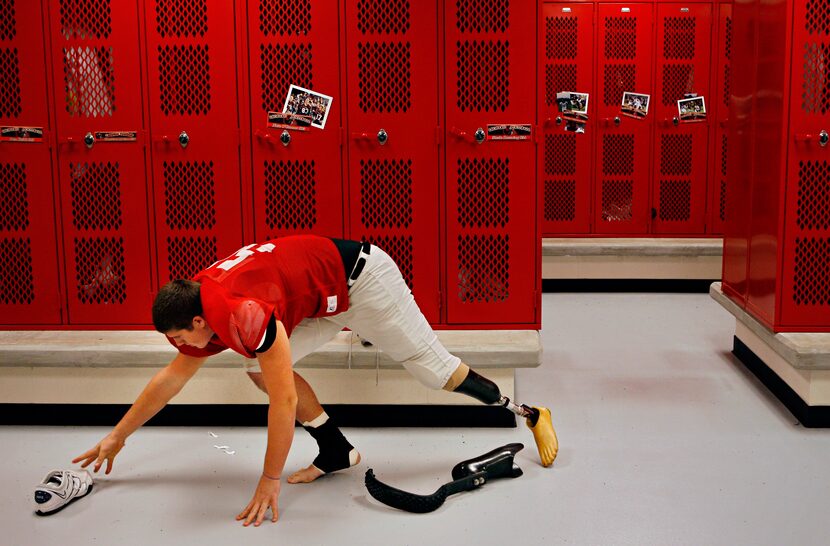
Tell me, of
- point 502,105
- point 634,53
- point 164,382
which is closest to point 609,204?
point 634,53

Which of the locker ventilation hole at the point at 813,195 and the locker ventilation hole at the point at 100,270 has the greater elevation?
the locker ventilation hole at the point at 813,195

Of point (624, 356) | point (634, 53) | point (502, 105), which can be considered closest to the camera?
point (502, 105)

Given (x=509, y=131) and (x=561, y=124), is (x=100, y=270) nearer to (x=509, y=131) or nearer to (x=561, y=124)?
(x=509, y=131)

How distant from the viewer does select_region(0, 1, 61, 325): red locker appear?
398cm

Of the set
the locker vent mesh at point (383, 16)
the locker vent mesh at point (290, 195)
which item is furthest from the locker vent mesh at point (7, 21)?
the locker vent mesh at point (383, 16)

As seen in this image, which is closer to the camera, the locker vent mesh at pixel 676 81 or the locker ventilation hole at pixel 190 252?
the locker ventilation hole at pixel 190 252

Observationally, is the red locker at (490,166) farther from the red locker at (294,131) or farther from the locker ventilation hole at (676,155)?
the locker ventilation hole at (676,155)

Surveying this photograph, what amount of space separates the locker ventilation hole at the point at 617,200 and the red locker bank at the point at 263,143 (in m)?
3.19

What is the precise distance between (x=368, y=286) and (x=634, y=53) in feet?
14.9

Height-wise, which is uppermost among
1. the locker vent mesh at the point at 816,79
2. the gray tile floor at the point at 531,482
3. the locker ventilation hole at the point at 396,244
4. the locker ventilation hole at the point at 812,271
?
the locker vent mesh at the point at 816,79

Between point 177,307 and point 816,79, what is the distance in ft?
9.39

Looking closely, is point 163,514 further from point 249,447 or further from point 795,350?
point 795,350

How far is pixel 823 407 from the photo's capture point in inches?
151

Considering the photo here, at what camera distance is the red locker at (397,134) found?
3.91m
